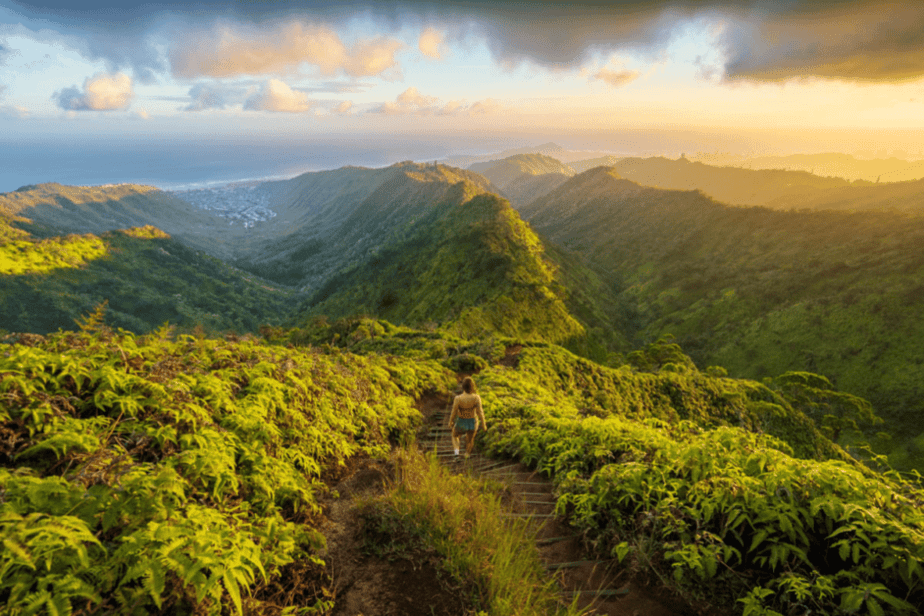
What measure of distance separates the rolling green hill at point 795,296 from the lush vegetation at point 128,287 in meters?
101

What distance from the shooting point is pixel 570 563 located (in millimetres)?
5316

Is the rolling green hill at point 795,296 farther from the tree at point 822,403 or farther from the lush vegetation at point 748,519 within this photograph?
the lush vegetation at point 748,519

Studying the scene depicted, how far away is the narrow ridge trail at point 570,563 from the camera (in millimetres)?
4516

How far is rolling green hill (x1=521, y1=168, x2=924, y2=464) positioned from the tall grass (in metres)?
55.9

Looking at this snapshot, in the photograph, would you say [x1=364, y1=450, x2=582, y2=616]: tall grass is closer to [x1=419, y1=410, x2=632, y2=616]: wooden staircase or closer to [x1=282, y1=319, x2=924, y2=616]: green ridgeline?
[x1=419, y1=410, x2=632, y2=616]: wooden staircase

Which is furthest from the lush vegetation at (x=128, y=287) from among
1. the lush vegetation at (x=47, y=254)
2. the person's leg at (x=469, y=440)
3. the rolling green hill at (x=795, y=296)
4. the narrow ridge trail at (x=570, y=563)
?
the rolling green hill at (x=795, y=296)

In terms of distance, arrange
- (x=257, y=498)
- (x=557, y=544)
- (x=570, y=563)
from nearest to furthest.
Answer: (x=257, y=498) → (x=570, y=563) → (x=557, y=544)

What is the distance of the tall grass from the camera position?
4.31m

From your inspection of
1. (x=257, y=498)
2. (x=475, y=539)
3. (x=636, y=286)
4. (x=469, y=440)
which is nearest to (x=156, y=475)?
(x=257, y=498)

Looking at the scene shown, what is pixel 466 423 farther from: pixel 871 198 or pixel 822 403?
pixel 871 198

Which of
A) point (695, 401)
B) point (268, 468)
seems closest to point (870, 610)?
point (268, 468)

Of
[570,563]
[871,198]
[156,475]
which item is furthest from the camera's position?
[871,198]

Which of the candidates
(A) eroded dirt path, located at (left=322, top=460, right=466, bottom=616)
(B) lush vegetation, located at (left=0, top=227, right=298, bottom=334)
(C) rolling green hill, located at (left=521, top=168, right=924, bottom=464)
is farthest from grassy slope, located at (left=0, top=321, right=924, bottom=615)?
(B) lush vegetation, located at (left=0, top=227, right=298, bottom=334)

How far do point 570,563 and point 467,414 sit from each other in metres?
4.29
